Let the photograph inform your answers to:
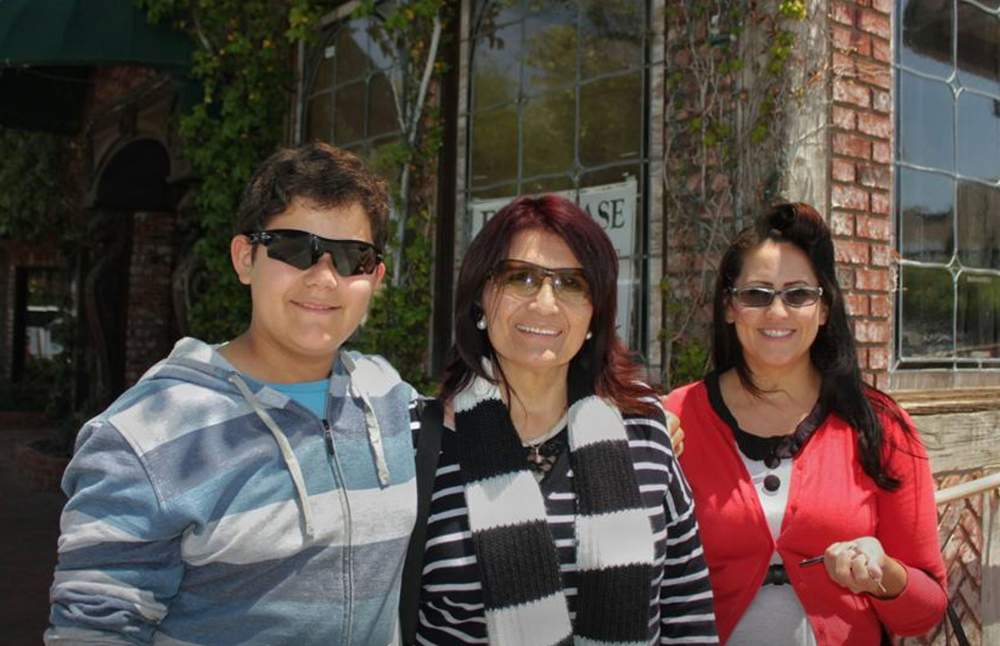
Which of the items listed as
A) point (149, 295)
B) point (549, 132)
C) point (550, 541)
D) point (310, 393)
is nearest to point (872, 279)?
point (549, 132)

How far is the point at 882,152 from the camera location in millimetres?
3594

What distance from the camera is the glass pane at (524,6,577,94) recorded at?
4.32 meters

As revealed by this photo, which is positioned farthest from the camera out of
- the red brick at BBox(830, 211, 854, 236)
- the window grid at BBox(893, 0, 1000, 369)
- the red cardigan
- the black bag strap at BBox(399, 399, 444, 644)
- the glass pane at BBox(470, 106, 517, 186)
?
the glass pane at BBox(470, 106, 517, 186)

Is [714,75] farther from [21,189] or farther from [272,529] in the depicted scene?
[21,189]

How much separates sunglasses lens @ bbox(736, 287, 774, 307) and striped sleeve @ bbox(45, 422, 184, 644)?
144 centimetres

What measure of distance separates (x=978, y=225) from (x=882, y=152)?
1.04 m

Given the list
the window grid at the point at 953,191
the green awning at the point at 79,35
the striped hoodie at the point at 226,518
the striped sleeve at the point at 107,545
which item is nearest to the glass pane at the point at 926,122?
the window grid at the point at 953,191

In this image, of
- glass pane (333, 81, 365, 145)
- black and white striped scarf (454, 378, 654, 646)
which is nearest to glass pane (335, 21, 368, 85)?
glass pane (333, 81, 365, 145)

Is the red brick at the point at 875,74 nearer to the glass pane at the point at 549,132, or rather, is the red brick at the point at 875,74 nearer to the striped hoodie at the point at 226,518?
the glass pane at the point at 549,132

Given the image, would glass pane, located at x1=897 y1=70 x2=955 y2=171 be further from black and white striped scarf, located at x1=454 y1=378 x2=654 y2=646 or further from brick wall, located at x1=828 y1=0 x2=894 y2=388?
black and white striped scarf, located at x1=454 y1=378 x2=654 y2=646

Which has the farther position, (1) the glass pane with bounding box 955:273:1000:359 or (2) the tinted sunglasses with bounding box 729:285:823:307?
(1) the glass pane with bounding box 955:273:1000:359

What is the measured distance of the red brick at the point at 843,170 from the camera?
3402mm

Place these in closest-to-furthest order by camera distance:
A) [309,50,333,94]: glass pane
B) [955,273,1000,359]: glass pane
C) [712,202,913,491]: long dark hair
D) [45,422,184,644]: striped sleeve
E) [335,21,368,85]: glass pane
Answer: [45,422,184,644]: striped sleeve → [712,202,913,491]: long dark hair → [955,273,1000,359]: glass pane → [335,21,368,85]: glass pane → [309,50,333,94]: glass pane

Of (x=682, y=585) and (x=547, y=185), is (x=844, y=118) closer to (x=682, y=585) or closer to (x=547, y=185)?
(x=547, y=185)
